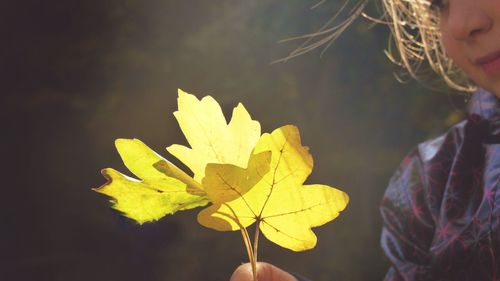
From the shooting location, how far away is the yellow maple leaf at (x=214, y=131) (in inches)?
8.1

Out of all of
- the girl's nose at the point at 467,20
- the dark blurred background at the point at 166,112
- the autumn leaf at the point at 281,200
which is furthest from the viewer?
the dark blurred background at the point at 166,112

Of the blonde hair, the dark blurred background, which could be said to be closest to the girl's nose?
the blonde hair

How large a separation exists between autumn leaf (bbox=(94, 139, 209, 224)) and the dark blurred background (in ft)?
1.37

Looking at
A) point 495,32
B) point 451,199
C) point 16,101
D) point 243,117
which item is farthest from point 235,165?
point 16,101

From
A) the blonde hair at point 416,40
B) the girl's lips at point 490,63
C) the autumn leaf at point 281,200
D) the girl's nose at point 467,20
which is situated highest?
the blonde hair at point 416,40

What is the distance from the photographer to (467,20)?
1.38 feet

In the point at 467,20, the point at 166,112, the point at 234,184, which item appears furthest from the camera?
the point at 166,112

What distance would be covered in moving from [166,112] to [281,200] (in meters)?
0.50

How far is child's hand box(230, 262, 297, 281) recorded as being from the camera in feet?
0.77

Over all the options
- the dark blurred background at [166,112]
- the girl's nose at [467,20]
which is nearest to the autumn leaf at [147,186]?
the girl's nose at [467,20]

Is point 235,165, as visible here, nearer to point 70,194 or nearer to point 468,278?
point 468,278

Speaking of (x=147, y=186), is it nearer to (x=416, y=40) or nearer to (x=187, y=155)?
(x=187, y=155)

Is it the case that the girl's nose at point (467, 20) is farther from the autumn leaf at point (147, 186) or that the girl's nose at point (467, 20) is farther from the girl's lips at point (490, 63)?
the autumn leaf at point (147, 186)

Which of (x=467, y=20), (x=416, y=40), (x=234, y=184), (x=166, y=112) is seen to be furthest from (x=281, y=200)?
(x=416, y=40)
